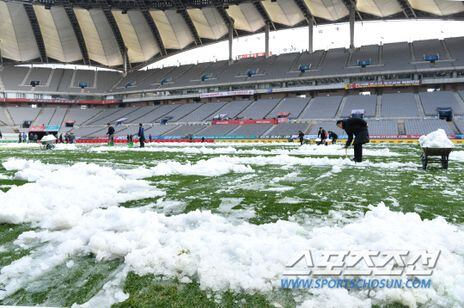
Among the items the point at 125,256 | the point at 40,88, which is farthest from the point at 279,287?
the point at 40,88

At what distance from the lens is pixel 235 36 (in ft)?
199

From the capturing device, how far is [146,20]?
5634cm

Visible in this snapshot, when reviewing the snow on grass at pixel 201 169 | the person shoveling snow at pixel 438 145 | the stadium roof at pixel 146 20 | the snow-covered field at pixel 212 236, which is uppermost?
the stadium roof at pixel 146 20

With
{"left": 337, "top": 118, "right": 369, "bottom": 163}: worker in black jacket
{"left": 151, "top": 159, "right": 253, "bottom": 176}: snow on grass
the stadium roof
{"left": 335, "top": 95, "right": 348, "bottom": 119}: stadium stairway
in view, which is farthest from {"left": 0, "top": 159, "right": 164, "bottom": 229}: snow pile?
the stadium roof

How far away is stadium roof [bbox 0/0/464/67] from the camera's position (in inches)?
1887

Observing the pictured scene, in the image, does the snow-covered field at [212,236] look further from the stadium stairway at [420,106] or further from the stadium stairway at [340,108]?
the stadium stairway at [340,108]

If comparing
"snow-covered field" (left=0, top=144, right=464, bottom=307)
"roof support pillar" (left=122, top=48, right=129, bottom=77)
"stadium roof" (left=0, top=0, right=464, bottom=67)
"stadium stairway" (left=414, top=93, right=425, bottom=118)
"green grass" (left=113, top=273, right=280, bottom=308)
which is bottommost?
"green grass" (left=113, top=273, right=280, bottom=308)

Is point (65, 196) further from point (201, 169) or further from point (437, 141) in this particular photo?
point (437, 141)

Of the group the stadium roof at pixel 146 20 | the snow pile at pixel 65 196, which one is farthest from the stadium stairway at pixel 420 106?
the snow pile at pixel 65 196

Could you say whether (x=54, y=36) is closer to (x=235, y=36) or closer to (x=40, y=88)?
(x=40, y=88)

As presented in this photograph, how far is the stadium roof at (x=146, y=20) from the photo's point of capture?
47.9 m

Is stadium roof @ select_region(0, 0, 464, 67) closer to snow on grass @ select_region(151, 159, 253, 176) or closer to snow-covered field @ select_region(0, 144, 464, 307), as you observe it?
snow on grass @ select_region(151, 159, 253, 176)

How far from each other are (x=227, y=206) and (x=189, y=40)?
61633mm

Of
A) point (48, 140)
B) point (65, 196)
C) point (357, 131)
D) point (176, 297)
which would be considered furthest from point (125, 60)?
point (176, 297)
